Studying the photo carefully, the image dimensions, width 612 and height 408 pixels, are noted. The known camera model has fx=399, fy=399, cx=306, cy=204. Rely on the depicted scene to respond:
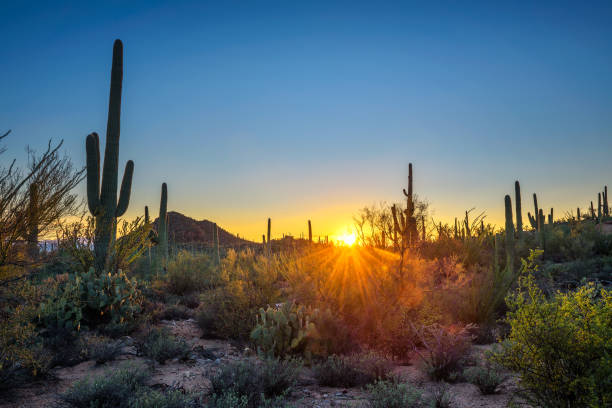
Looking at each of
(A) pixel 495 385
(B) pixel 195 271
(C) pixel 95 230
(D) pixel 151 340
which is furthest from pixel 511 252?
(C) pixel 95 230

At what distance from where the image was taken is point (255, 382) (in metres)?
4.62

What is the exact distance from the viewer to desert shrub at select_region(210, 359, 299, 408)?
4.45m

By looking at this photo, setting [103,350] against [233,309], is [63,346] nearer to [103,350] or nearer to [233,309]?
[103,350]

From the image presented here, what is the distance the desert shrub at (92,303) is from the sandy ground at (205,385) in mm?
1308

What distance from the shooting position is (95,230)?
9.82 m

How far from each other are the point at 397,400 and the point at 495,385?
4.66ft

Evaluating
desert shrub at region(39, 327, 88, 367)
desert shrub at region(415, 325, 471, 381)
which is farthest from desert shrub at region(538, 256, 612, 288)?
desert shrub at region(39, 327, 88, 367)

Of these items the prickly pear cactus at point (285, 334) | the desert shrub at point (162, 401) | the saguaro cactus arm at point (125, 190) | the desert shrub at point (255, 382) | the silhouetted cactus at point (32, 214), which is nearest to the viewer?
the desert shrub at point (162, 401)

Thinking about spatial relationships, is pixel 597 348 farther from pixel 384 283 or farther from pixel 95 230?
pixel 95 230

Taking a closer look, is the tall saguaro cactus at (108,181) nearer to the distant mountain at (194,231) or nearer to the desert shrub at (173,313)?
the desert shrub at (173,313)

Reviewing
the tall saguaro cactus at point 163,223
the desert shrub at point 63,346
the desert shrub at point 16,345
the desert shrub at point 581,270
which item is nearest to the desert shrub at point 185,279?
the desert shrub at point 63,346

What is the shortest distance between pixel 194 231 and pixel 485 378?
43948mm

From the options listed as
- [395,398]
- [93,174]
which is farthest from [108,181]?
[395,398]

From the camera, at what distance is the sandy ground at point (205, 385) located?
14.6ft
